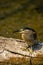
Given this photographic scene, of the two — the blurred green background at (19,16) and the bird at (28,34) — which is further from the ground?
the blurred green background at (19,16)

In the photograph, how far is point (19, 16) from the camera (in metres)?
8.56

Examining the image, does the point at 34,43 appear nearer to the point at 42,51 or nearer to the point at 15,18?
the point at 42,51

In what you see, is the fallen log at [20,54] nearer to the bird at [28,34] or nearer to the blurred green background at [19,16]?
the bird at [28,34]

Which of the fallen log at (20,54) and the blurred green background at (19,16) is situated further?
the blurred green background at (19,16)

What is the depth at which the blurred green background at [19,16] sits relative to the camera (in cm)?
763

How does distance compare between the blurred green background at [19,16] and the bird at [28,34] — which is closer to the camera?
the bird at [28,34]

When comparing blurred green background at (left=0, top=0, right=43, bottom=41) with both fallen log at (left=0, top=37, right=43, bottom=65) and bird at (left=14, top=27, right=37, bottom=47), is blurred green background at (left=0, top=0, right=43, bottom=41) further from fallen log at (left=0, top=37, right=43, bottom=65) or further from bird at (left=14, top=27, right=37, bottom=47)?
bird at (left=14, top=27, right=37, bottom=47)

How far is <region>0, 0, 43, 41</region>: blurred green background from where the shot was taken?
7633 millimetres

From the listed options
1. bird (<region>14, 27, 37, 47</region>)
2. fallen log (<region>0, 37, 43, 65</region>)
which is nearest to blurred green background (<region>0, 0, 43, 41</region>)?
fallen log (<region>0, 37, 43, 65</region>)

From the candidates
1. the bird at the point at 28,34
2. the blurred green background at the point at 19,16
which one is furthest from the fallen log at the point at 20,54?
the blurred green background at the point at 19,16

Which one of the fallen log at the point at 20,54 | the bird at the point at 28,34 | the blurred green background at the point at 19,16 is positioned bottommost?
the fallen log at the point at 20,54

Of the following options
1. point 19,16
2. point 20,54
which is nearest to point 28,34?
point 20,54

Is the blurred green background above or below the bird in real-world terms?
A: above

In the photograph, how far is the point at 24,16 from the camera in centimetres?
858
